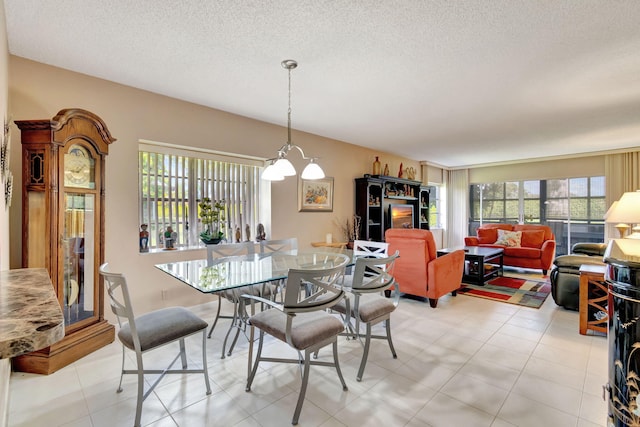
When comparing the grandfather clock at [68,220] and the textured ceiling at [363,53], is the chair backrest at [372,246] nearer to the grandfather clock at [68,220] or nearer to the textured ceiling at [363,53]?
the textured ceiling at [363,53]

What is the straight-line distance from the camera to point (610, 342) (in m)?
1.37

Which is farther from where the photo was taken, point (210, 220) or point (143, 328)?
point (210, 220)

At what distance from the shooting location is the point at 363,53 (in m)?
2.40

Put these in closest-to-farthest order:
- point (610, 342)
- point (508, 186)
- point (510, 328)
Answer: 1. point (610, 342)
2. point (510, 328)
3. point (508, 186)

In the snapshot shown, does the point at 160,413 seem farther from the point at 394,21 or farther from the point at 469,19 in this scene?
the point at 469,19

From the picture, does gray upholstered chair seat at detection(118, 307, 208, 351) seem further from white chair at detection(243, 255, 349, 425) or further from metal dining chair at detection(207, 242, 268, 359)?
metal dining chair at detection(207, 242, 268, 359)

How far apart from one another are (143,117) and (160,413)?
2742 millimetres

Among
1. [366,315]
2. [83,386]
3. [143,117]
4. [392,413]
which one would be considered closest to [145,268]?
[83,386]

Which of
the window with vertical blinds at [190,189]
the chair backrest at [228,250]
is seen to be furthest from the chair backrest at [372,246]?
the window with vertical blinds at [190,189]

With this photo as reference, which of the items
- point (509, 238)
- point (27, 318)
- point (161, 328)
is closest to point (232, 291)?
point (161, 328)

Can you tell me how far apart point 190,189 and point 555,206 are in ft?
25.1

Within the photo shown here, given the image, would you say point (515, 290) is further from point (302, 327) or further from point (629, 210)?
point (302, 327)

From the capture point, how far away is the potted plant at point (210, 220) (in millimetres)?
3566

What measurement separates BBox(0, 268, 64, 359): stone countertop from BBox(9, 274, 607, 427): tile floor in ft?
3.86
